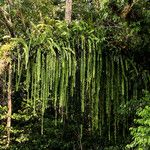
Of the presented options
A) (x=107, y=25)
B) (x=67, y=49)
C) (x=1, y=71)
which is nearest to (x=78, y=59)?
(x=67, y=49)

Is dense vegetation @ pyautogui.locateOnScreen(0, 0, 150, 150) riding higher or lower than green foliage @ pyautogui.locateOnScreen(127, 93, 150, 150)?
higher

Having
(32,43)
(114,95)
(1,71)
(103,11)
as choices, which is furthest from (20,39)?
(114,95)

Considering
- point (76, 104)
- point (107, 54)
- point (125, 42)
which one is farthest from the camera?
point (76, 104)

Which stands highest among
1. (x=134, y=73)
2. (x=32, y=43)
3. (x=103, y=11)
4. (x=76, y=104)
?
(x=103, y=11)

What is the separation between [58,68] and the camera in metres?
6.16

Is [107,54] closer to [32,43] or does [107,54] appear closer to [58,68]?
[58,68]

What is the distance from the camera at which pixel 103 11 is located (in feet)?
19.6

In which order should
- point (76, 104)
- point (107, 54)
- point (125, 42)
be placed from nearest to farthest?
1. point (125, 42)
2. point (107, 54)
3. point (76, 104)

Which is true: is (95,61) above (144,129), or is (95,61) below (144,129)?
above

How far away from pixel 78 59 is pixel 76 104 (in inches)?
43.1

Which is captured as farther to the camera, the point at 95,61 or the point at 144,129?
the point at 95,61

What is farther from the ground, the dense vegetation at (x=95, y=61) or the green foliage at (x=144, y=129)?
the dense vegetation at (x=95, y=61)

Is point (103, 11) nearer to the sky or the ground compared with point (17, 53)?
nearer to the sky

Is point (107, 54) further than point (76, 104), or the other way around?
point (76, 104)
